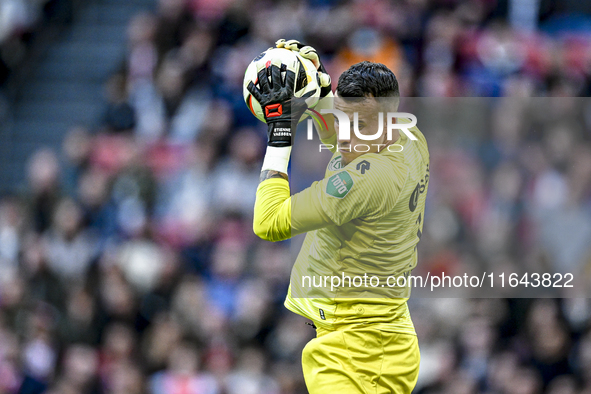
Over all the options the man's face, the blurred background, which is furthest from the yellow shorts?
the blurred background

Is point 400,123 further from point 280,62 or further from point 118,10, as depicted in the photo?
point 118,10

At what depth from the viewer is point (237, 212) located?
747 cm

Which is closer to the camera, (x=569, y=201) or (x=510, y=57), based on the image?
(x=569, y=201)

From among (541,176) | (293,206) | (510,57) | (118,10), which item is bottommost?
(293,206)

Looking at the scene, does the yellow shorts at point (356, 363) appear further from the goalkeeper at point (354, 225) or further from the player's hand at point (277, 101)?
the player's hand at point (277, 101)

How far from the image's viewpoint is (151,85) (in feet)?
28.5

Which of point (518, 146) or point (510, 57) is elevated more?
point (510, 57)

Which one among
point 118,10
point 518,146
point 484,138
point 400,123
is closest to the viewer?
point 400,123

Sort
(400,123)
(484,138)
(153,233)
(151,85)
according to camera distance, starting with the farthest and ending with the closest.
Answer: (151,85)
(153,233)
(484,138)
(400,123)

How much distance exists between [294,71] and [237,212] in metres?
4.16

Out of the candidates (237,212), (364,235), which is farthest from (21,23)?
(364,235)

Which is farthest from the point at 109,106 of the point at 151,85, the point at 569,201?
the point at 569,201

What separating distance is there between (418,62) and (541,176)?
2242 millimetres

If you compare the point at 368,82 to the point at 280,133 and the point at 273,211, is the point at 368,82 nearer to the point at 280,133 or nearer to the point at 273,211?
the point at 280,133
